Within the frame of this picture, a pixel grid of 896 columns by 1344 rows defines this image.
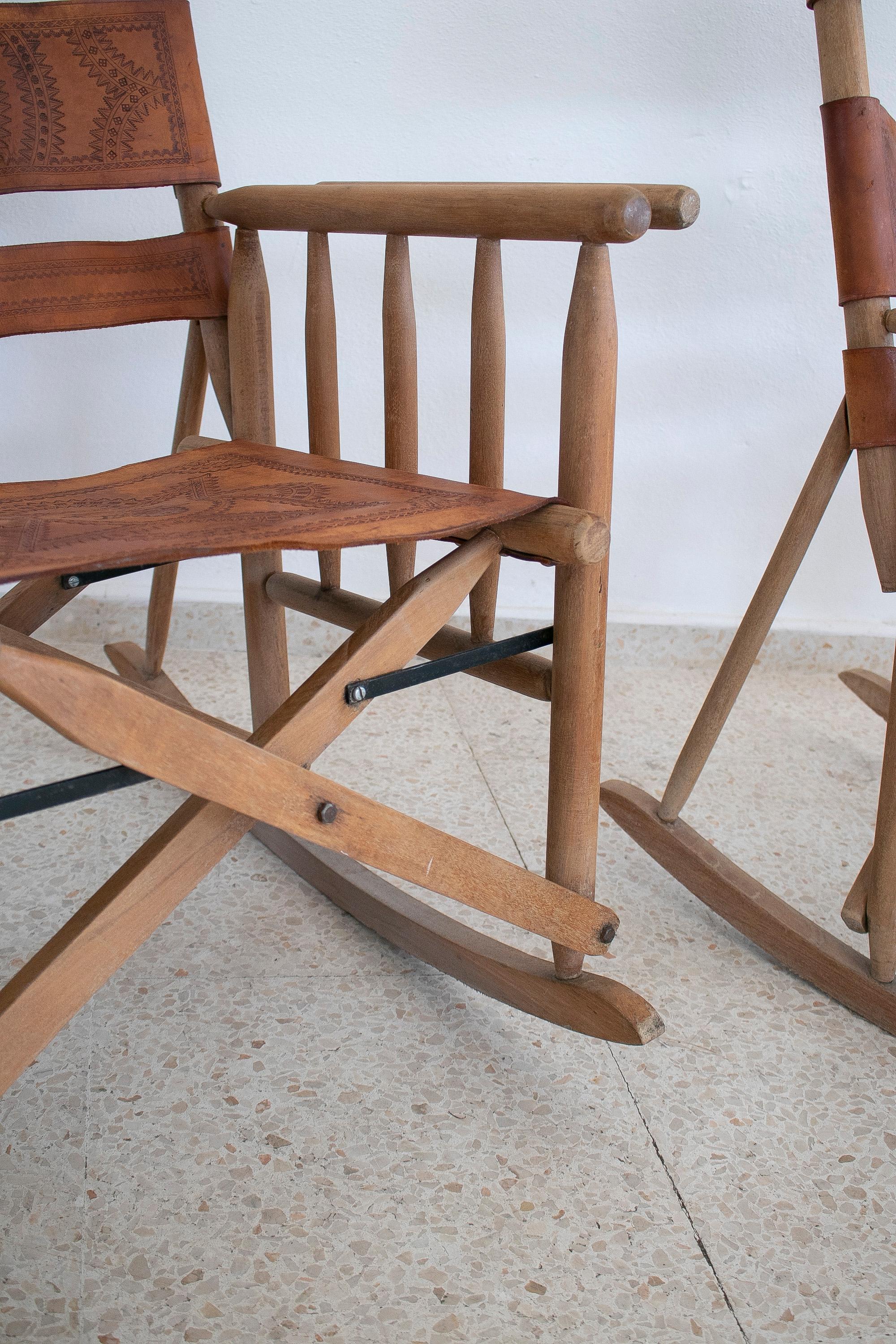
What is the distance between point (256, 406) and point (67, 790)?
22.4 inches

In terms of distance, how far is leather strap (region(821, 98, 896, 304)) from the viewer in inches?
39.4

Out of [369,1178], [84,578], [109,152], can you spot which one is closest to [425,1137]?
[369,1178]

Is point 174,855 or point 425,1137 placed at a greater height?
point 174,855

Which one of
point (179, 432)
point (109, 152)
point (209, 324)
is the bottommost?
point (179, 432)

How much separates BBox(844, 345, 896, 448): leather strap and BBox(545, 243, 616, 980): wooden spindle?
28cm

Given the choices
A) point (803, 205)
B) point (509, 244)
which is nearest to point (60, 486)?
point (509, 244)

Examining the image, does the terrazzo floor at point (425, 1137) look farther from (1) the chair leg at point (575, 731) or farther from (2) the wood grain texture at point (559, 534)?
(2) the wood grain texture at point (559, 534)

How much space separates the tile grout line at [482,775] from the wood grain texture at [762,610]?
0.20m

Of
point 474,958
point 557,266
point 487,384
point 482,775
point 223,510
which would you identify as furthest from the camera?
point 557,266

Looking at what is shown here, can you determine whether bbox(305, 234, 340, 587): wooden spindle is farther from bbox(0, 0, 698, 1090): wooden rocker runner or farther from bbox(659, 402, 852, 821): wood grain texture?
bbox(659, 402, 852, 821): wood grain texture

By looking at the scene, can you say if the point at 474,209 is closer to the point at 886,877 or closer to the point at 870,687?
the point at 886,877

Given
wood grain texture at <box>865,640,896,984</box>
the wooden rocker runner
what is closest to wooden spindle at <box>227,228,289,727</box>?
the wooden rocker runner

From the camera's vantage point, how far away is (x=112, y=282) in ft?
3.92

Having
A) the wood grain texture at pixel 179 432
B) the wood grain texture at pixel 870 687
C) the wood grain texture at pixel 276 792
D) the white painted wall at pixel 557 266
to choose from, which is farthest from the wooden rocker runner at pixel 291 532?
the wood grain texture at pixel 870 687
